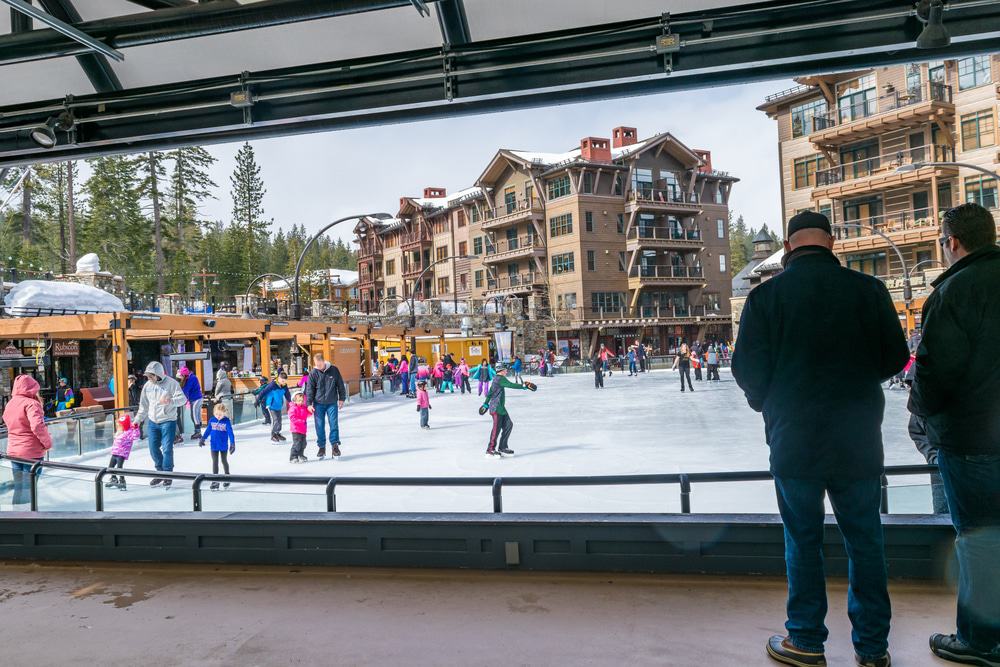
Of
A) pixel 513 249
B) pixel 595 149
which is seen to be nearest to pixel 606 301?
pixel 513 249

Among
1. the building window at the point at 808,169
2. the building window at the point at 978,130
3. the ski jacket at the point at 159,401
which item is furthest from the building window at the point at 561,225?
the ski jacket at the point at 159,401

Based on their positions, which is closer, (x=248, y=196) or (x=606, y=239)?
(x=606, y=239)

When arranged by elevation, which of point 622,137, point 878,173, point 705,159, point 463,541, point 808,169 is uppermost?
point 622,137

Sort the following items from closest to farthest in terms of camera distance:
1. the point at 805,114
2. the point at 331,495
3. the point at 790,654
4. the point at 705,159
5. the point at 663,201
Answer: the point at 790,654
the point at 331,495
the point at 805,114
the point at 663,201
the point at 705,159

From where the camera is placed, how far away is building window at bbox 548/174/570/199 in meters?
44.5

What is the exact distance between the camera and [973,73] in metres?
29.0

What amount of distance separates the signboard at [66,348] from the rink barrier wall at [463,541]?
22723 millimetres

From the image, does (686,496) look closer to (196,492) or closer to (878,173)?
(196,492)

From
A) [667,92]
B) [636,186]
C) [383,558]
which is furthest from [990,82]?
[383,558]

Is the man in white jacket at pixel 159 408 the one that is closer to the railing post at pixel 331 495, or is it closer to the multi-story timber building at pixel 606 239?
the railing post at pixel 331 495

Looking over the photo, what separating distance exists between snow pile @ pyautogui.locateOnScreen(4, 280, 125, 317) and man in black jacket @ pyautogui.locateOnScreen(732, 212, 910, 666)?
18706 mm

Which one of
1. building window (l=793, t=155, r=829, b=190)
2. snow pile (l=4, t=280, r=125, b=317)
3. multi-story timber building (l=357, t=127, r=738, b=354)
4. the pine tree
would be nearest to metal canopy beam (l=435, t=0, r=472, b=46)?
snow pile (l=4, t=280, r=125, b=317)

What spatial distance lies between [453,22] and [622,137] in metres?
50.1

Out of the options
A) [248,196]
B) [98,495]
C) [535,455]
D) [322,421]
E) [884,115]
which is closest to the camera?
[98,495]
